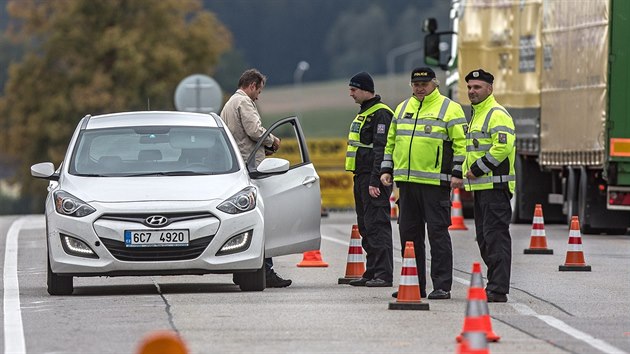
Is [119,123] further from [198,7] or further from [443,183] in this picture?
[198,7]

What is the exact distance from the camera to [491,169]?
13828mm

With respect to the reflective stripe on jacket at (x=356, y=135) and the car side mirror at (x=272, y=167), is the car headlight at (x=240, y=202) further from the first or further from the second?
the reflective stripe on jacket at (x=356, y=135)

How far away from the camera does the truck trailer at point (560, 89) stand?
79.2 feet

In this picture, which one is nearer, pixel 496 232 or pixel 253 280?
pixel 496 232

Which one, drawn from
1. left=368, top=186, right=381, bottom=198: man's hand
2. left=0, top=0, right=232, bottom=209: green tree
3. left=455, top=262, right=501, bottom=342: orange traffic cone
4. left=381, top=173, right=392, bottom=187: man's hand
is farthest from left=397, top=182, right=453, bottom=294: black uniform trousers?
left=0, top=0, right=232, bottom=209: green tree

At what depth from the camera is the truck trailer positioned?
2412cm

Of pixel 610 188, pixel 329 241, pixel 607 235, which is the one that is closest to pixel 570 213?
pixel 607 235

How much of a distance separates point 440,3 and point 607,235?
143493 mm

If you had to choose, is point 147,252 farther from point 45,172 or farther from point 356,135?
point 356,135

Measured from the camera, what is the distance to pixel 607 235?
1038 inches

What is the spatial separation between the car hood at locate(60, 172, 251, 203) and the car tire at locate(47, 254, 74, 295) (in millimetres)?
660

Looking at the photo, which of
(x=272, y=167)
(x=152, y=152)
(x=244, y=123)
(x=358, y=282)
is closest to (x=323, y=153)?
(x=244, y=123)

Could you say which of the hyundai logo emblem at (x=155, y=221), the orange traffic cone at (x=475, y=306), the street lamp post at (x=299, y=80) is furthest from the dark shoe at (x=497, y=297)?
the street lamp post at (x=299, y=80)

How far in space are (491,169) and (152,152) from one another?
9.47ft
